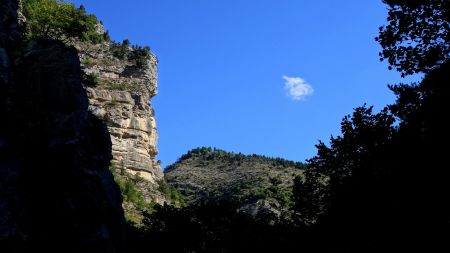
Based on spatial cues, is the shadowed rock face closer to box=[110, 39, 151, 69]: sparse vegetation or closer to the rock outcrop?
the rock outcrop

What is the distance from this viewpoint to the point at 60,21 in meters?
50.6

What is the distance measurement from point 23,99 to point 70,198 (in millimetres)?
4470

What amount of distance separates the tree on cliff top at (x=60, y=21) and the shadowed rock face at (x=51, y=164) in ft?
69.3

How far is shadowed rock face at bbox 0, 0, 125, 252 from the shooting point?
1752cm

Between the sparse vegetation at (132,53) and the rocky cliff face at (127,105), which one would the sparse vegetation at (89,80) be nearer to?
the rocky cliff face at (127,105)

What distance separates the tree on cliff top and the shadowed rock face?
21137mm

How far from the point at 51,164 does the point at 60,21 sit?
3390cm

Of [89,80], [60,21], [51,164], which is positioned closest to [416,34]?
[51,164]

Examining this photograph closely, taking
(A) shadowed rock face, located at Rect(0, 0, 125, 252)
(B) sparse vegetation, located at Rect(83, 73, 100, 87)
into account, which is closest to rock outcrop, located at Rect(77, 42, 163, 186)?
(B) sparse vegetation, located at Rect(83, 73, 100, 87)

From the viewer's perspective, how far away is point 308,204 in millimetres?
19000

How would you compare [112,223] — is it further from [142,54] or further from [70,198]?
[142,54]

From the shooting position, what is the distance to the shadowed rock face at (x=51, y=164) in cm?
1752

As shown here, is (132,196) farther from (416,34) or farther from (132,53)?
(416,34)

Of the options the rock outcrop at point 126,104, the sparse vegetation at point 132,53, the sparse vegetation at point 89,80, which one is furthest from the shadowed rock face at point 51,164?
the sparse vegetation at point 132,53
